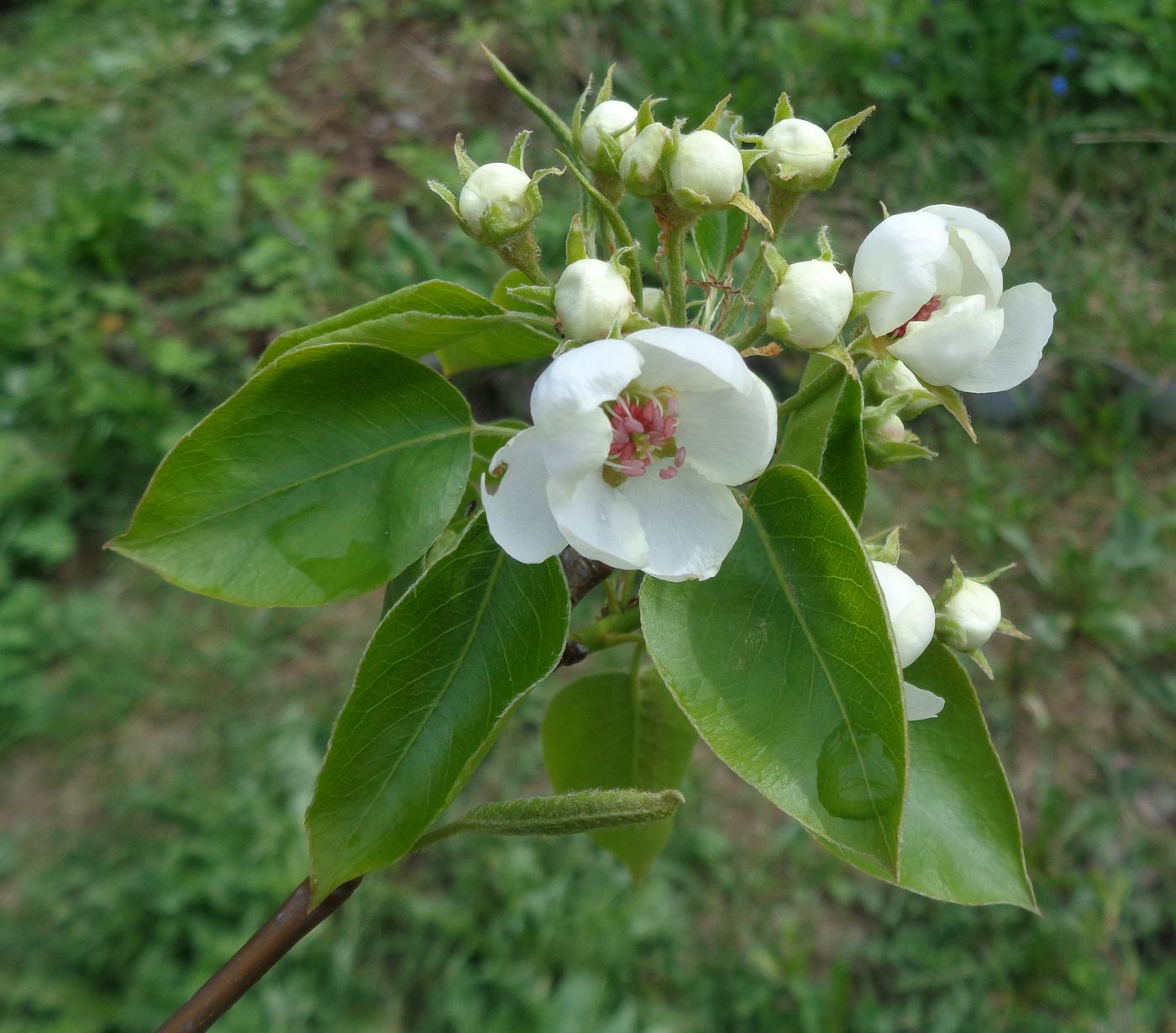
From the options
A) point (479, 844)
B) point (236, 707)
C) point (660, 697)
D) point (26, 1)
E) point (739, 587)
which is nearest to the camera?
point (739, 587)

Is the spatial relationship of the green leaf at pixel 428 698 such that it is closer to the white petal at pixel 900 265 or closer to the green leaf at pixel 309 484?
the green leaf at pixel 309 484

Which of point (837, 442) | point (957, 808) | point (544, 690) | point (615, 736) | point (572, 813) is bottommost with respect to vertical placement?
point (544, 690)

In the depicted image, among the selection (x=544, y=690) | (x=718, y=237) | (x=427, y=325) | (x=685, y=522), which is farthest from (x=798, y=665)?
(x=544, y=690)

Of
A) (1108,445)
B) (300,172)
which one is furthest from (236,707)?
(1108,445)

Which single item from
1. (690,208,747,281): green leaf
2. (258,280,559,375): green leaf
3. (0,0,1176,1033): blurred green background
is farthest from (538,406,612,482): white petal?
(0,0,1176,1033): blurred green background

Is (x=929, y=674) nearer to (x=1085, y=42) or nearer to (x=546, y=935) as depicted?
(x=546, y=935)

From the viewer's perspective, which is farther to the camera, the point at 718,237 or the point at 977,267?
the point at 718,237

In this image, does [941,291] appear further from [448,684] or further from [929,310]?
[448,684]
